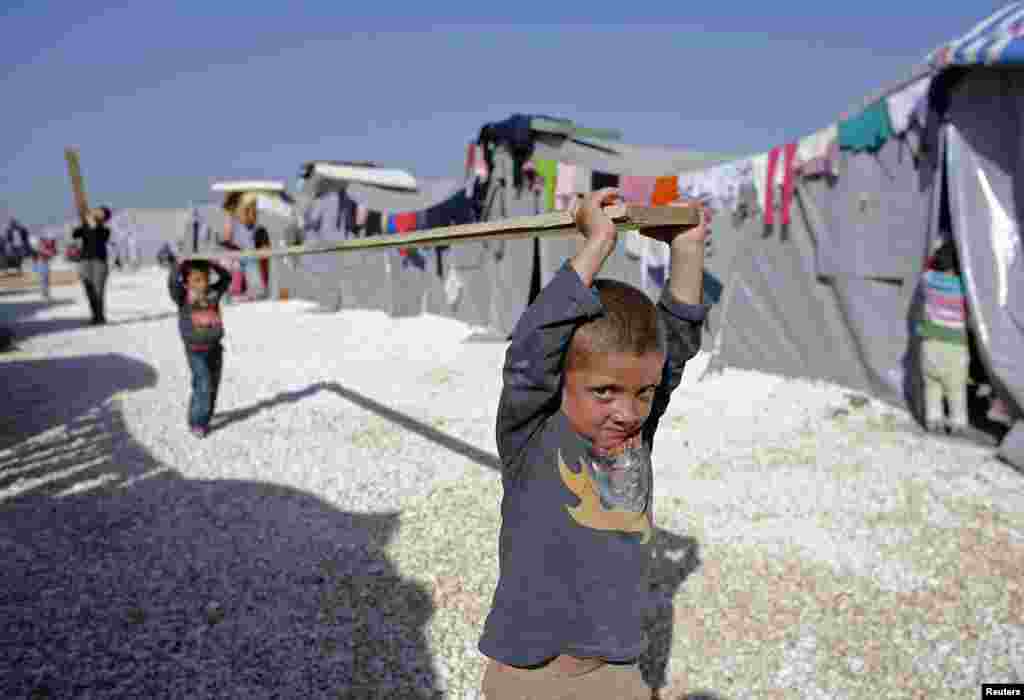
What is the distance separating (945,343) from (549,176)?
6.17 m

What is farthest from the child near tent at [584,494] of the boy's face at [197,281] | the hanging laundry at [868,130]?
the hanging laundry at [868,130]

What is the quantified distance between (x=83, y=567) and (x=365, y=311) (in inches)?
558

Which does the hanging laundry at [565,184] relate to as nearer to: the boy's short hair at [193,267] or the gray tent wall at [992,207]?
the gray tent wall at [992,207]

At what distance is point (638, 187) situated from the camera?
8.86 m

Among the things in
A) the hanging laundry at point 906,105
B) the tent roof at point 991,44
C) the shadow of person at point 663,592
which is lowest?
the shadow of person at point 663,592

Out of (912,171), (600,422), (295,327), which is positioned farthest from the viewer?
(295,327)

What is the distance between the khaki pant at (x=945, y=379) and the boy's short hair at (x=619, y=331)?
5.62 metres

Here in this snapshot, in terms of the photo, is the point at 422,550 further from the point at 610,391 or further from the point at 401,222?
the point at 401,222

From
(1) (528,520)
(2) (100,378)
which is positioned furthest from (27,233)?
(1) (528,520)

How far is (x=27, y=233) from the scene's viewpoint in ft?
132

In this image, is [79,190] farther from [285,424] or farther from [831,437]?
[831,437]

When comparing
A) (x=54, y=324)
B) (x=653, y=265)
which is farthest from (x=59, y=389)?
(x=54, y=324)

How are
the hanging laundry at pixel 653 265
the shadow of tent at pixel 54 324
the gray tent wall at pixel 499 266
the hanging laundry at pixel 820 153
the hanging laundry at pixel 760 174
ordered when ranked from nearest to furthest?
the hanging laundry at pixel 820 153, the hanging laundry at pixel 760 174, the hanging laundry at pixel 653 265, the gray tent wall at pixel 499 266, the shadow of tent at pixel 54 324

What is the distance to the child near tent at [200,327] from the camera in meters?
6.04
